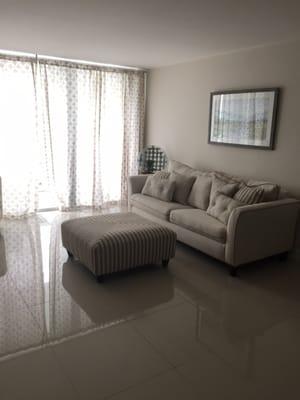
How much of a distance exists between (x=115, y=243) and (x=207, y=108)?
268 cm

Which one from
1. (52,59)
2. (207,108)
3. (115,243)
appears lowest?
(115,243)

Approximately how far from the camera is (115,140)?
616 centimetres

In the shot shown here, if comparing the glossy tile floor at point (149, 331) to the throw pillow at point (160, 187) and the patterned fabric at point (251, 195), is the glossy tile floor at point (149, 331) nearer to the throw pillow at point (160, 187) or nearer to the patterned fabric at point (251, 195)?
the patterned fabric at point (251, 195)

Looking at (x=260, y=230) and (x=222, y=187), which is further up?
(x=222, y=187)

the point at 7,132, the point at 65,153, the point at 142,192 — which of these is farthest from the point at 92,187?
the point at 7,132

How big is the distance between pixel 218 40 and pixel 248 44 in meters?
0.43

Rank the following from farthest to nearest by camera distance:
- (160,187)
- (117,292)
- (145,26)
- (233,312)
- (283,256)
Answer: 1. (160,187)
2. (283,256)
3. (145,26)
4. (117,292)
5. (233,312)

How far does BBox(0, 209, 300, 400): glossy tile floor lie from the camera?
208 cm

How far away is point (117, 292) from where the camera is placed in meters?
3.20

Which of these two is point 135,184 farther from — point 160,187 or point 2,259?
point 2,259

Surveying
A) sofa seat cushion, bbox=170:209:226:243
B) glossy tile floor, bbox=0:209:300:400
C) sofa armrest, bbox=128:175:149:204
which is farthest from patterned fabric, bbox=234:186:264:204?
sofa armrest, bbox=128:175:149:204

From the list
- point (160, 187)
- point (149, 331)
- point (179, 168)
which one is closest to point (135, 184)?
point (160, 187)

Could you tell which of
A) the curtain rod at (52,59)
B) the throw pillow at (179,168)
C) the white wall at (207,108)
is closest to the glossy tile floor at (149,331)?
the white wall at (207,108)

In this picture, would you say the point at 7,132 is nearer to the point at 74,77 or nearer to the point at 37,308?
the point at 74,77
